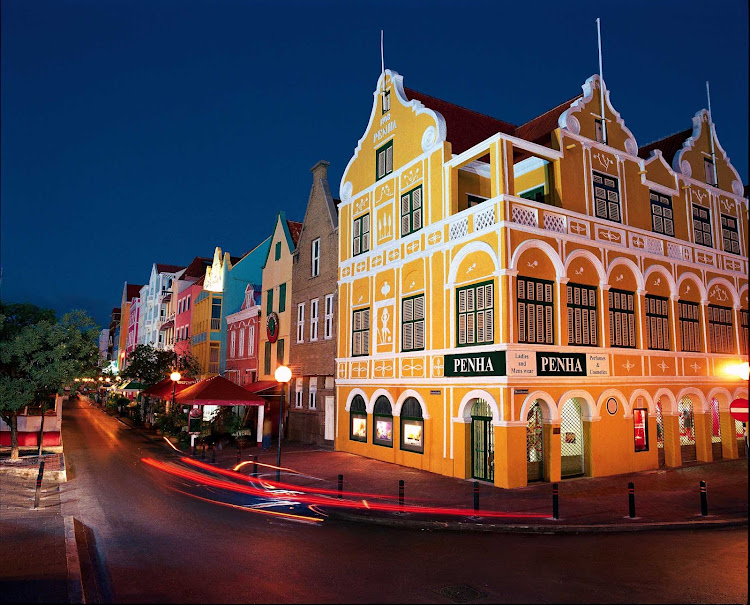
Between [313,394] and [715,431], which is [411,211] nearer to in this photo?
[313,394]

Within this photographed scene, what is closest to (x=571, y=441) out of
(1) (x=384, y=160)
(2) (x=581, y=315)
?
(2) (x=581, y=315)

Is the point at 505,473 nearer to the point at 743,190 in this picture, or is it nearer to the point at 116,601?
the point at 116,601

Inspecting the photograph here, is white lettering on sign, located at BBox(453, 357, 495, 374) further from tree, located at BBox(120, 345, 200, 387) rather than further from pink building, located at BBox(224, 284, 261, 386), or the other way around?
tree, located at BBox(120, 345, 200, 387)

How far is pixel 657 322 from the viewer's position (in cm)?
2145

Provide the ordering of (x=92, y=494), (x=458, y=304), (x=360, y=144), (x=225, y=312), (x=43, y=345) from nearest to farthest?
(x=92, y=494) < (x=458, y=304) < (x=43, y=345) < (x=360, y=144) < (x=225, y=312)

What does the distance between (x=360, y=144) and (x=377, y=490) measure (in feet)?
53.9

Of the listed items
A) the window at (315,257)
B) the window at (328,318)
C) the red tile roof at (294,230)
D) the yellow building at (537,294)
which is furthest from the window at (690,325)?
the red tile roof at (294,230)

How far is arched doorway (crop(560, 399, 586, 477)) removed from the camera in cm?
1827

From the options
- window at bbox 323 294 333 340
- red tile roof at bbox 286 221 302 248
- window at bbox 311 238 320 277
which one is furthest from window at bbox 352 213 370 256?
red tile roof at bbox 286 221 302 248

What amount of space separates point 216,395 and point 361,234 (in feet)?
31.8

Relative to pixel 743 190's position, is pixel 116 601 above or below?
below

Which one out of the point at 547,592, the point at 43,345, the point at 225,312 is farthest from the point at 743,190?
the point at 225,312

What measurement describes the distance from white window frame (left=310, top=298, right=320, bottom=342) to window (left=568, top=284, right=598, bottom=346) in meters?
13.8

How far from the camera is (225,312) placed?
44000 mm
